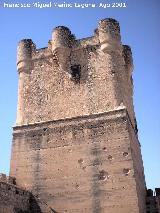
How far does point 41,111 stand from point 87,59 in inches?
128

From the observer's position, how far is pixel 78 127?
1518 centimetres

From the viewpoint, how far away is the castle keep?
13.7 meters

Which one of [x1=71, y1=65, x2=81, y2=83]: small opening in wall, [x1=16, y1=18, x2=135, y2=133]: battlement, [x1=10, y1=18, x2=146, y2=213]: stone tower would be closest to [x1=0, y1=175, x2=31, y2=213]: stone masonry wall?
[x1=10, y1=18, x2=146, y2=213]: stone tower

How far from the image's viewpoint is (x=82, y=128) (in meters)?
15.1

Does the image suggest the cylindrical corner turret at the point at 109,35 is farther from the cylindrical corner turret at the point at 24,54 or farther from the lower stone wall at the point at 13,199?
the lower stone wall at the point at 13,199

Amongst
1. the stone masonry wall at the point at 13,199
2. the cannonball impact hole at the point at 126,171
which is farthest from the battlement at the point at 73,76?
the stone masonry wall at the point at 13,199

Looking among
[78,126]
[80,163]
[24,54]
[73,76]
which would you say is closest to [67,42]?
[73,76]

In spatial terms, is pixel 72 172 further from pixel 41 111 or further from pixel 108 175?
pixel 41 111

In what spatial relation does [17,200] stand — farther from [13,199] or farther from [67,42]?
[67,42]

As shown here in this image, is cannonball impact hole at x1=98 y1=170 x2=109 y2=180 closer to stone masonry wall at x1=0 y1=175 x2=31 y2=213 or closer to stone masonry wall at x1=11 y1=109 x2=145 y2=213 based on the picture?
stone masonry wall at x1=11 y1=109 x2=145 y2=213

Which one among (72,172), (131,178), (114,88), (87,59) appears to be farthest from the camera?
(87,59)

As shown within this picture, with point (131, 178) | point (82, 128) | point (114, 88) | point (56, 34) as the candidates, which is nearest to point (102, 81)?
point (114, 88)

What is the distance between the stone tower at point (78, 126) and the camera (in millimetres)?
13719

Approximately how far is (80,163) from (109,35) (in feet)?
19.9
